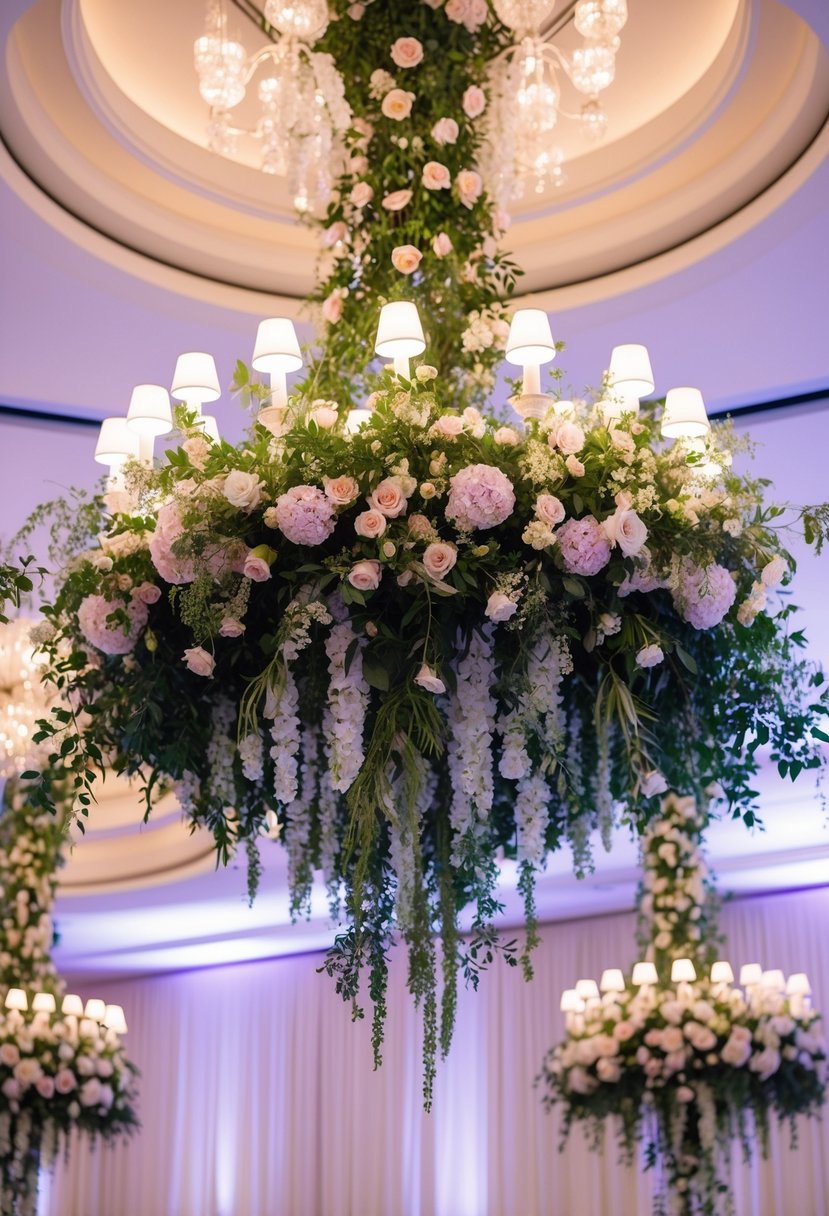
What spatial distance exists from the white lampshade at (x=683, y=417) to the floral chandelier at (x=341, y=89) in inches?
37.2

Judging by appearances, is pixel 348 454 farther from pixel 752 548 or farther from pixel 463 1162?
pixel 463 1162

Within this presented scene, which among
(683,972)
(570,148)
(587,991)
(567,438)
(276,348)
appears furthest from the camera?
(587,991)

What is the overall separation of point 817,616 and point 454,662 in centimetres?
489

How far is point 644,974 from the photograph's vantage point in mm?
8289

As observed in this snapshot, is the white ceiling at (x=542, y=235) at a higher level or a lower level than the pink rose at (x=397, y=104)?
higher

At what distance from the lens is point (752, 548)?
2984 mm

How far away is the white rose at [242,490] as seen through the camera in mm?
2771

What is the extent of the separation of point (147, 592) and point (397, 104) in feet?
5.04

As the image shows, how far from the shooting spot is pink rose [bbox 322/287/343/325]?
3740 millimetres

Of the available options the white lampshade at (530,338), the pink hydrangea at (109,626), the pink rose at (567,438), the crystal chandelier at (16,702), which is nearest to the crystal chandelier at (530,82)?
the white lampshade at (530,338)

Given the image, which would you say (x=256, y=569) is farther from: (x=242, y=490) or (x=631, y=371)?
(x=631, y=371)

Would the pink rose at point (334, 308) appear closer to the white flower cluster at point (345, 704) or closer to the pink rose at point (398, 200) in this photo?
the pink rose at point (398, 200)

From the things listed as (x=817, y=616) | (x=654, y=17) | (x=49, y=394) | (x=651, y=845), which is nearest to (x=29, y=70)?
(x=49, y=394)

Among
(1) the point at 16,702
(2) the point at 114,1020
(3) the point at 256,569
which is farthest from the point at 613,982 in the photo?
(3) the point at 256,569
